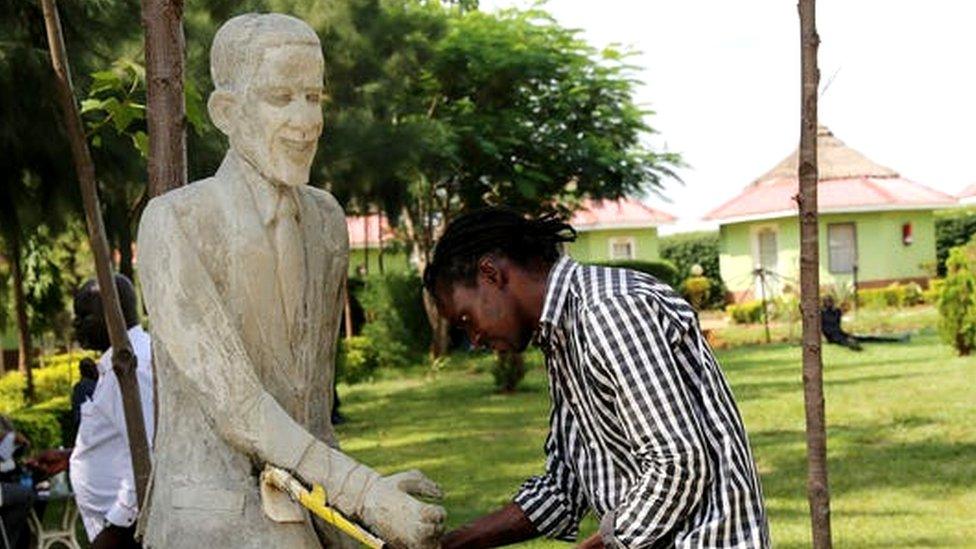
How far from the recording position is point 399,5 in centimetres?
1695

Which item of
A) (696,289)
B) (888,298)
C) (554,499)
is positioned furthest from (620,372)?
(696,289)

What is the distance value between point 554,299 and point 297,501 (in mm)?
560

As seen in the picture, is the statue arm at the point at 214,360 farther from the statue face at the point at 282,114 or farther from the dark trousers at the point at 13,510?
the dark trousers at the point at 13,510

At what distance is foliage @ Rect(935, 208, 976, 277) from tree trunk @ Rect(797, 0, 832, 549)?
35.5 metres

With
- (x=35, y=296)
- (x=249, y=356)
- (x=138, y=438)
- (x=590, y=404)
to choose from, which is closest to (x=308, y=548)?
(x=249, y=356)

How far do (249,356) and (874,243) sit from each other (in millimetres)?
34936

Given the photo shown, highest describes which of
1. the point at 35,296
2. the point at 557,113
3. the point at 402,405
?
the point at 557,113

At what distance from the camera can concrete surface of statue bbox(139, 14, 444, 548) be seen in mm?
2543

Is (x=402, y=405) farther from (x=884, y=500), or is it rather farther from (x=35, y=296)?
(x=884, y=500)

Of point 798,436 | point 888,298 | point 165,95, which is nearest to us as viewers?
point 165,95

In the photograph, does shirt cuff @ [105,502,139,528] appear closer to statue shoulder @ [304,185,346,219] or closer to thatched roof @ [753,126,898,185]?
statue shoulder @ [304,185,346,219]

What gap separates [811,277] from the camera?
3754 mm

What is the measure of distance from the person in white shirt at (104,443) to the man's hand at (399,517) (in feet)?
9.89

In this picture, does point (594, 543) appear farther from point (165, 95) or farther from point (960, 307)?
point (960, 307)
